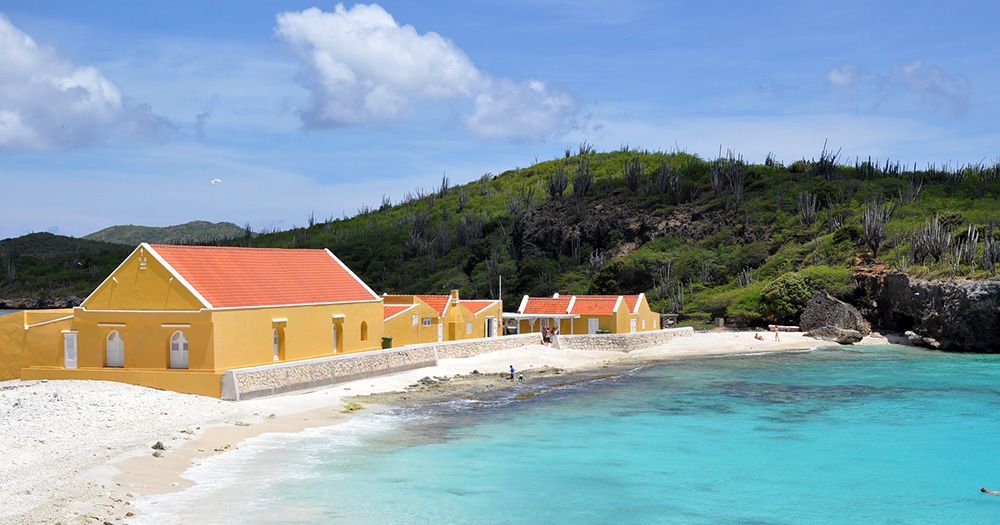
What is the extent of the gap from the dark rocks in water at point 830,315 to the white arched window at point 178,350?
38.7 m

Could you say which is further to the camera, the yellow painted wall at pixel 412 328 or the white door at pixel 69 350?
the yellow painted wall at pixel 412 328

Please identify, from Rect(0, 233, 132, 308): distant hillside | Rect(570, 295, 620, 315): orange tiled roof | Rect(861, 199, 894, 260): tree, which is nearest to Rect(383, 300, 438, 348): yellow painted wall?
Rect(570, 295, 620, 315): orange tiled roof

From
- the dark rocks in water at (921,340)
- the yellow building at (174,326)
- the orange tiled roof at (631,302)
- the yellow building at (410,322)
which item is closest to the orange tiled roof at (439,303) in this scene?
the yellow building at (410,322)

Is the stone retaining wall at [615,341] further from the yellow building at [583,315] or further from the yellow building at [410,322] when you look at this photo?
the yellow building at [410,322]

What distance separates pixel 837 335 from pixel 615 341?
46.0 feet

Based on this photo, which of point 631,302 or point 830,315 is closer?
point 631,302

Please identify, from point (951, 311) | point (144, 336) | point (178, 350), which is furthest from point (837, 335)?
point (144, 336)

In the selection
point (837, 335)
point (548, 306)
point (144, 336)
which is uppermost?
point (548, 306)

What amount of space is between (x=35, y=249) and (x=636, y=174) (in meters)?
101

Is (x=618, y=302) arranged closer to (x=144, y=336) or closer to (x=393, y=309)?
(x=393, y=309)

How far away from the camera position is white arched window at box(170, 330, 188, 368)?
28.3 metres

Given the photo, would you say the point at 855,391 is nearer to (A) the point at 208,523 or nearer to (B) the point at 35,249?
(A) the point at 208,523

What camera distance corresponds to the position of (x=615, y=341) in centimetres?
4841

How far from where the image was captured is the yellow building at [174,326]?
91.5 feet
